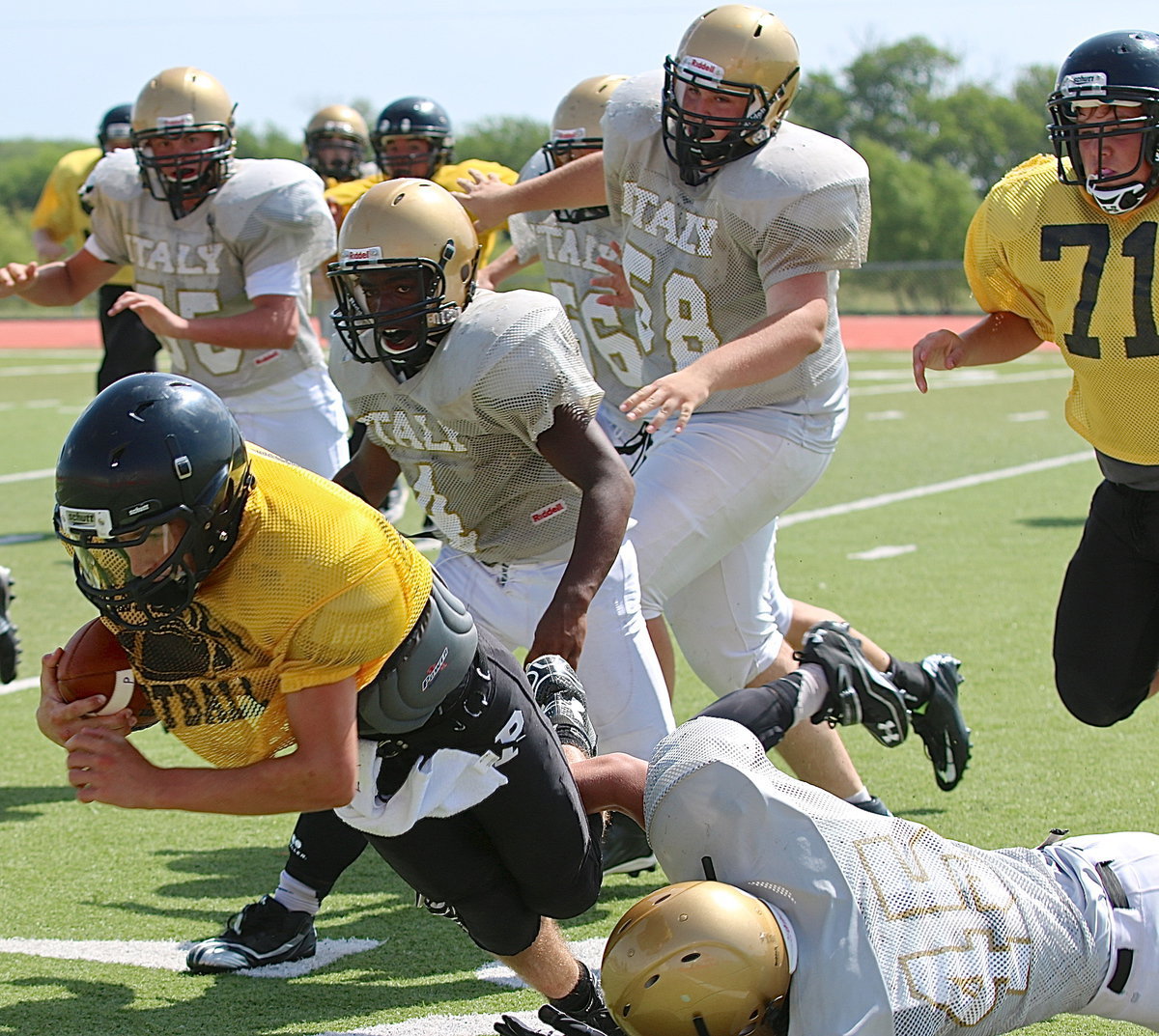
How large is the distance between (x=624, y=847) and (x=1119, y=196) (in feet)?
5.67

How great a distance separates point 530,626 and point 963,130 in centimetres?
4900

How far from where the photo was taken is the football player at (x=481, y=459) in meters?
3.14

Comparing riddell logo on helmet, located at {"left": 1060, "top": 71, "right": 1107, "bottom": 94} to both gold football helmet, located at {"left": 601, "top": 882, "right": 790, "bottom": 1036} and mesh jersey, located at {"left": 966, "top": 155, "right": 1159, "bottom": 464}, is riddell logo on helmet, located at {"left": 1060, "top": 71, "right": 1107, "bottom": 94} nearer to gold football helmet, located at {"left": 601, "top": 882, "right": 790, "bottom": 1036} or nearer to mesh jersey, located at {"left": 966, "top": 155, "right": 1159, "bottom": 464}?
mesh jersey, located at {"left": 966, "top": 155, "right": 1159, "bottom": 464}

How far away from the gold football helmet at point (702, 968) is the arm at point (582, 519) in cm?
70

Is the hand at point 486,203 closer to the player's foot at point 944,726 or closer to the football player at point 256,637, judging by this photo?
the player's foot at point 944,726

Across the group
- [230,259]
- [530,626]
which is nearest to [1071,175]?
[530,626]

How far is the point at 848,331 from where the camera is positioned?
2386cm

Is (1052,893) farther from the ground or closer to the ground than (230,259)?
closer to the ground

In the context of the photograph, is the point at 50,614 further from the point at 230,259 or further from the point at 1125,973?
the point at 1125,973

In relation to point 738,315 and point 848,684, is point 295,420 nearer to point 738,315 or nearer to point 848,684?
point 738,315

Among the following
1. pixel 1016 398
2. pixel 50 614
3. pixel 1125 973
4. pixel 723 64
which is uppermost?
pixel 723 64

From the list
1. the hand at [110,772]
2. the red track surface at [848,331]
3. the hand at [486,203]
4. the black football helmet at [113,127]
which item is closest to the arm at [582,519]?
the hand at [110,772]

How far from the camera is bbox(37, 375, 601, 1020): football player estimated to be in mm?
2342

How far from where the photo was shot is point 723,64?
3713 mm
